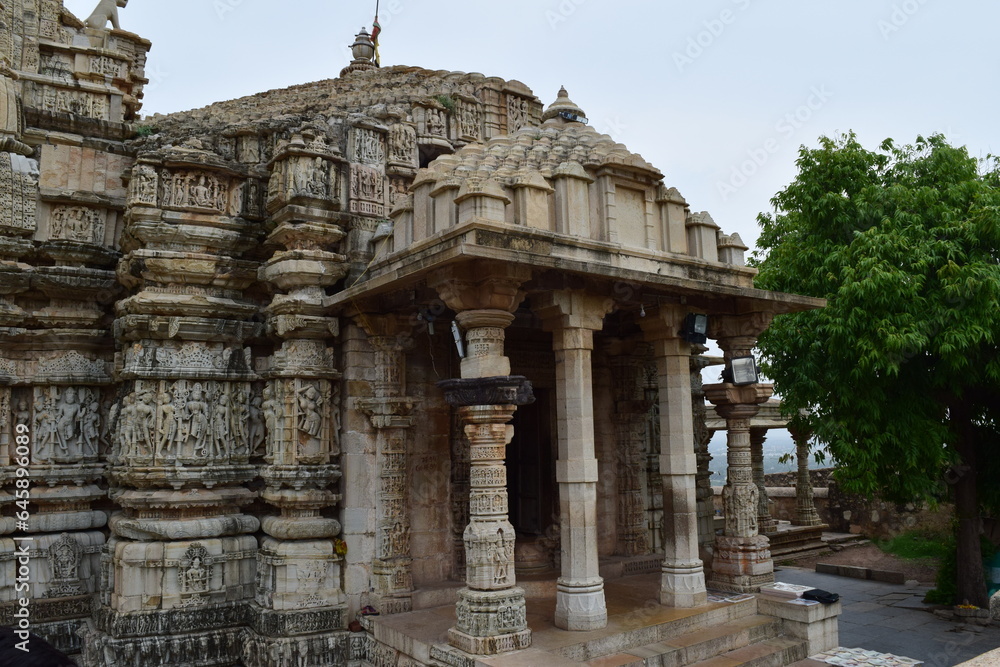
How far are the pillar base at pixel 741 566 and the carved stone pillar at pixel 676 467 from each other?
2.63 feet

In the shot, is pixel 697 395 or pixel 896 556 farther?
pixel 896 556

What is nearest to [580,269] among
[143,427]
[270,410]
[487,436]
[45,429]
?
[487,436]

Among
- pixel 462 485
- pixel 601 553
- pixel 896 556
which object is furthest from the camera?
pixel 896 556

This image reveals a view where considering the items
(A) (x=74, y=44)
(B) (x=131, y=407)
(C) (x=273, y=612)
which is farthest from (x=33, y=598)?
(A) (x=74, y=44)

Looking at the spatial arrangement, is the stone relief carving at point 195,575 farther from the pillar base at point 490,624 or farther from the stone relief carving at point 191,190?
the stone relief carving at point 191,190

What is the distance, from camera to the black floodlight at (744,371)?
373 inches

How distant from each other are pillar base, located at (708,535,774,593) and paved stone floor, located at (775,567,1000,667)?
1.49 metres

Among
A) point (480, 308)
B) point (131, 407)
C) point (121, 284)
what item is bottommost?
point (131, 407)

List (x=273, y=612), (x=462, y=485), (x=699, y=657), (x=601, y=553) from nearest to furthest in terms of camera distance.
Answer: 1. (x=699, y=657)
2. (x=273, y=612)
3. (x=462, y=485)
4. (x=601, y=553)

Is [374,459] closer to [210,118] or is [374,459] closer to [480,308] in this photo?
[480,308]

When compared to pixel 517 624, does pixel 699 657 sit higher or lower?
lower

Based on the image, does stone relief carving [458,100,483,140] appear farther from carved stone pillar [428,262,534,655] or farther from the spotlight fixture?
carved stone pillar [428,262,534,655]

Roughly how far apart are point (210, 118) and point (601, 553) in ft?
28.6

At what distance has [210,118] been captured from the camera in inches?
442
